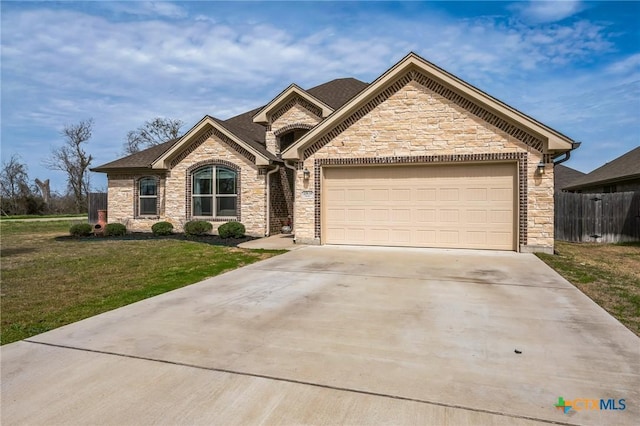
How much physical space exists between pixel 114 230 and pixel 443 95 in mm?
14212

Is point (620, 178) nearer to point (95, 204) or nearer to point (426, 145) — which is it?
point (426, 145)

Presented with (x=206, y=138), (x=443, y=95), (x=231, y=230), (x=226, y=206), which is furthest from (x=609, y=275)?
(x=206, y=138)

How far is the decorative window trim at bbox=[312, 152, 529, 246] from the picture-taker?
10719 millimetres

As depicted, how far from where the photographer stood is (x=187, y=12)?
34.2 feet

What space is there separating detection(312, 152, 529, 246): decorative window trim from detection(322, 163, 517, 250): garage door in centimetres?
23

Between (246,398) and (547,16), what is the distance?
12582 millimetres

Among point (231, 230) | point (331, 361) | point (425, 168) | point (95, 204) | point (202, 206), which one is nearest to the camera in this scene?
point (331, 361)

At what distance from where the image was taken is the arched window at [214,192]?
51.9 feet

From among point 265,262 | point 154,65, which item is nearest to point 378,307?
point 265,262

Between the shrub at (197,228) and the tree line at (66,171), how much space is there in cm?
3139

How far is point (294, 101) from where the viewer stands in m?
17.4

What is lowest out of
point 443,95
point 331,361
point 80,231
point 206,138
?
point 331,361

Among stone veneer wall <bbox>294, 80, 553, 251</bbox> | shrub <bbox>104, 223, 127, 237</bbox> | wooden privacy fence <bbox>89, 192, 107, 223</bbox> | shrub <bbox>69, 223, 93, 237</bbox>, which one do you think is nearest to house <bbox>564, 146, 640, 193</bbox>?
stone veneer wall <bbox>294, 80, 553, 251</bbox>

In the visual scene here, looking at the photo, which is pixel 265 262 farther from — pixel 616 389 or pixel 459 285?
pixel 616 389
